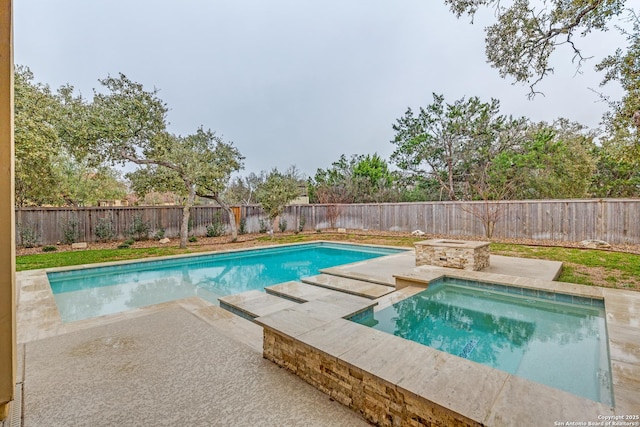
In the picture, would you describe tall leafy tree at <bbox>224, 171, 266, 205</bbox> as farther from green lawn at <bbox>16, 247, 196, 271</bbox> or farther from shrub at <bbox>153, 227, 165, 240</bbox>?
green lawn at <bbox>16, 247, 196, 271</bbox>

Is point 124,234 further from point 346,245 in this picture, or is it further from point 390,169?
point 390,169

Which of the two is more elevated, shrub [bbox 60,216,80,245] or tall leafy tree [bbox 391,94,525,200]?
tall leafy tree [bbox 391,94,525,200]

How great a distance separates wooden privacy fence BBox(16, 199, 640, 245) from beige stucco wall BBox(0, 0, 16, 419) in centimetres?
1133

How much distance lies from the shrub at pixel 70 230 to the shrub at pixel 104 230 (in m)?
0.60

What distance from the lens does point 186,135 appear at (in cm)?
1088

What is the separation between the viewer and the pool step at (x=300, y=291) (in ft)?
14.4

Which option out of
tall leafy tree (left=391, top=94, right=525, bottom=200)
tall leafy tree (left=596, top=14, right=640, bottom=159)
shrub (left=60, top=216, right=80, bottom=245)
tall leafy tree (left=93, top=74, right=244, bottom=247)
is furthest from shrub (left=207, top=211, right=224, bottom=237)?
tall leafy tree (left=596, top=14, right=640, bottom=159)

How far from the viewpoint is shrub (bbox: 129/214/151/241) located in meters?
11.5

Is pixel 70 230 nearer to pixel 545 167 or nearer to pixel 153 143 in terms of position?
pixel 153 143

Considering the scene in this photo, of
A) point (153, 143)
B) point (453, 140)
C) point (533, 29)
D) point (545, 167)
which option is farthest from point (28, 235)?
point (545, 167)

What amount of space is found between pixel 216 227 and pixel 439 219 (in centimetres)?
981

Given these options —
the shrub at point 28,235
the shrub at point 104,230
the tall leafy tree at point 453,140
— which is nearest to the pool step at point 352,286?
the shrub at point 104,230

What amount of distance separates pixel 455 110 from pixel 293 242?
11458 millimetres

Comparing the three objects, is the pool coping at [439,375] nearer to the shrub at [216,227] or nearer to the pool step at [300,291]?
the pool step at [300,291]
